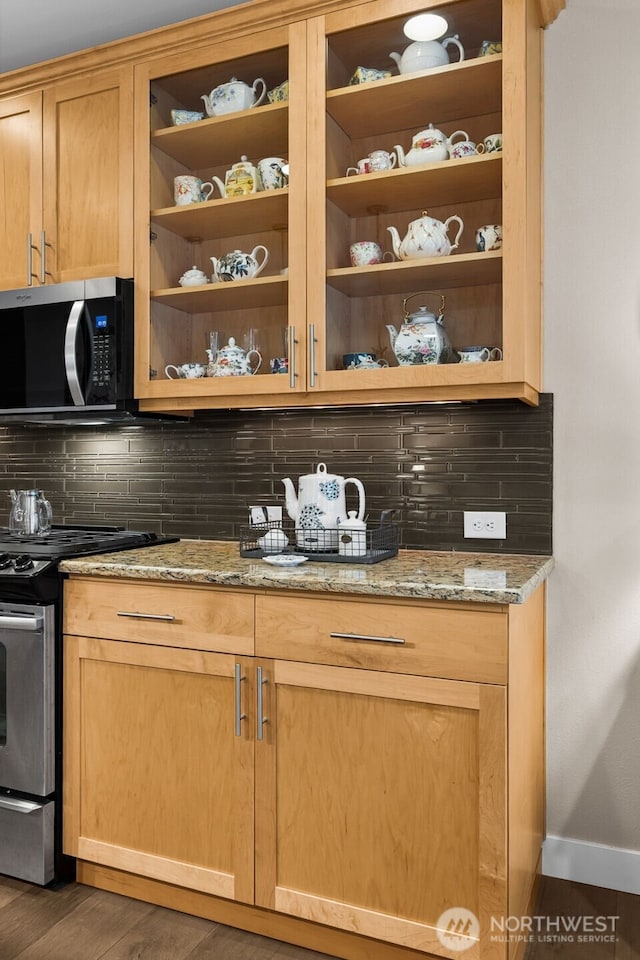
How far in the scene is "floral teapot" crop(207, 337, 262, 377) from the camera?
→ 224 centimetres

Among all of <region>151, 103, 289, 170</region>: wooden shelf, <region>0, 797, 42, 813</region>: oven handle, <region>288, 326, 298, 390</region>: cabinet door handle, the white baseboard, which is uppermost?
<region>151, 103, 289, 170</region>: wooden shelf

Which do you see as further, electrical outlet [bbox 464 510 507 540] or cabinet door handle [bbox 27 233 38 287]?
cabinet door handle [bbox 27 233 38 287]

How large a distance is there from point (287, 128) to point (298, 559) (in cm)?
129

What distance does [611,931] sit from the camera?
1.87 m

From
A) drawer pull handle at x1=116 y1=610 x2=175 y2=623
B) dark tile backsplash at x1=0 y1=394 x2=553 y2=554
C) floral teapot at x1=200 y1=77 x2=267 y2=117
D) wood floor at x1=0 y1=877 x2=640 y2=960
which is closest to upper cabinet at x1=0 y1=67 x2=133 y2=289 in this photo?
floral teapot at x1=200 y1=77 x2=267 y2=117

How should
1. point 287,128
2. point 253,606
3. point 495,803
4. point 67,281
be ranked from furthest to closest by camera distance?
point 67,281, point 287,128, point 253,606, point 495,803

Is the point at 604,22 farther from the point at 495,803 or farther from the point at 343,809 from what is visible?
the point at 343,809

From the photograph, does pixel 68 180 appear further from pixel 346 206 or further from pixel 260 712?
pixel 260 712

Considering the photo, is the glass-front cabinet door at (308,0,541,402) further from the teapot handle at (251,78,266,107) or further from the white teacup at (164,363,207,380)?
the white teacup at (164,363,207,380)

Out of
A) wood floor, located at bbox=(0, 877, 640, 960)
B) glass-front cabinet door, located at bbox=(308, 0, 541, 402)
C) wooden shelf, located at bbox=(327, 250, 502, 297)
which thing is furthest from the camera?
wooden shelf, located at bbox=(327, 250, 502, 297)

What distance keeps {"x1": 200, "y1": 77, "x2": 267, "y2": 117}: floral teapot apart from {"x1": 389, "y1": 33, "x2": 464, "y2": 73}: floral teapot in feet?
1.59

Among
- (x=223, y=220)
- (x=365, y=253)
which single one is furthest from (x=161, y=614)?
(x=223, y=220)

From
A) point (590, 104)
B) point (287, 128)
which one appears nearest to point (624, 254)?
point (590, 104)

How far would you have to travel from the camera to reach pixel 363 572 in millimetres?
1806
